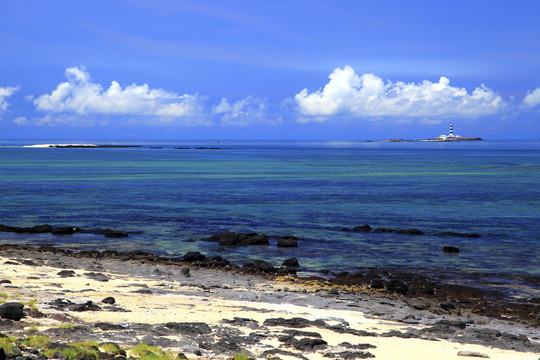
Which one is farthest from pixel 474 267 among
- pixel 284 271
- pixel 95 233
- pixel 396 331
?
pixel 95 233

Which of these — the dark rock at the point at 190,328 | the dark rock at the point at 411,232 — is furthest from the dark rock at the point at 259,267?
the dark rock at the point at 411,232

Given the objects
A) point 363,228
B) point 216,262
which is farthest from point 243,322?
point 363,228

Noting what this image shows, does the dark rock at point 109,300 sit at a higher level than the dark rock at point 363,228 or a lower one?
higher

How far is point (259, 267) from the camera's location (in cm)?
2877

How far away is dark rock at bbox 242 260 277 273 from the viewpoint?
28.4 m

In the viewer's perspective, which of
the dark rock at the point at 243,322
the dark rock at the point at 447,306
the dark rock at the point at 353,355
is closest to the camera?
the dark rock at the point at 353,355

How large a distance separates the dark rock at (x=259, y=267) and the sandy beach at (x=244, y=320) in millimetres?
1606

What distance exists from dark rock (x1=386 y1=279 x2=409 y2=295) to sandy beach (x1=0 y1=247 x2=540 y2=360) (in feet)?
4.94

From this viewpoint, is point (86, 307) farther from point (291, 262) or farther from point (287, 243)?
point (287, 243)

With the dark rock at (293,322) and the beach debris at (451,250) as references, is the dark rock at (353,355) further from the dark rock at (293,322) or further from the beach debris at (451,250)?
the beach debris at (451,250)

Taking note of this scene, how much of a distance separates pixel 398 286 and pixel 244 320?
382 inches

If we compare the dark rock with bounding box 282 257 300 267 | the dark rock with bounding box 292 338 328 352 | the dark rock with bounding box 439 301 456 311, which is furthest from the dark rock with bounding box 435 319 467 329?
the dark rock with bounding box 282 257 300 267

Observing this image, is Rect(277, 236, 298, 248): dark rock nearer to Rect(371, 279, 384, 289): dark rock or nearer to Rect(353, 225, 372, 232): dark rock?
Rect(353, 225, 372, 232): dark rock

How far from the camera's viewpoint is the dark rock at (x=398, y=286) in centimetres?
2467
